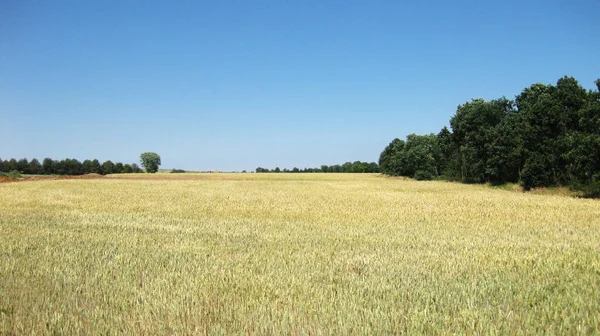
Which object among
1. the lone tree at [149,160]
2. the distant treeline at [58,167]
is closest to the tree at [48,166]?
the distant treeline at [58,167]

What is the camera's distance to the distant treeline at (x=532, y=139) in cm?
2927

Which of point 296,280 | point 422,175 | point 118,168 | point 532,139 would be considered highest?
point 532,139

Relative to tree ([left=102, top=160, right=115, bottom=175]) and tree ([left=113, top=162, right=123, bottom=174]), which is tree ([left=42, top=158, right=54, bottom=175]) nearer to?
tree ([left=102, top=160, right=115, bottom=175])

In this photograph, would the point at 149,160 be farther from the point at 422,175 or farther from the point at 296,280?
A: the point at 296,280

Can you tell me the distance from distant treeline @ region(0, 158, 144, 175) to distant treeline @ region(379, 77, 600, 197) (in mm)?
95804

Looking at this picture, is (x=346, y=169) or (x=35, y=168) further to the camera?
(x=346, y=169)

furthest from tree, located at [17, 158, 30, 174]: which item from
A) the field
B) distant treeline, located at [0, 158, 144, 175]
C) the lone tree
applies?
the field

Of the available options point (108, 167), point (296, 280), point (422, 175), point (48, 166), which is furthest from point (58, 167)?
point (296, 280)

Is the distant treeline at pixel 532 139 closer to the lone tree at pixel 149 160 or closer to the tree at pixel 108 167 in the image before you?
the tree at pixel 108 167

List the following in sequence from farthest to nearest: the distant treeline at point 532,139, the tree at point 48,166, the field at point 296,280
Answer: the tree at point 48,166, the distant treeline at point 532,139, the field at point 296,280

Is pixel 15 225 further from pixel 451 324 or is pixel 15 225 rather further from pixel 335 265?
pixel 451 324

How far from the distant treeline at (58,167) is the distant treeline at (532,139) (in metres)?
95.8

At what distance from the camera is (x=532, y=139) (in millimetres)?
37531

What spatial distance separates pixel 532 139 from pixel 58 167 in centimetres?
11848
